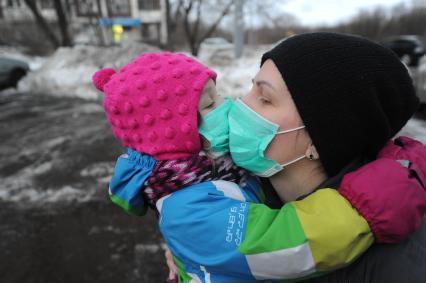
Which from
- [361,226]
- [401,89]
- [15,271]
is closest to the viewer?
[361,226]

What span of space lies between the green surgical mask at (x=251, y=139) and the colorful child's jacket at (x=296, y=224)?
0.62 feet

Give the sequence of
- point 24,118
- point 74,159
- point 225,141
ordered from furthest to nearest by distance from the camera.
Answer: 1. point 24,118
2. point 74,159
3. point 225,141

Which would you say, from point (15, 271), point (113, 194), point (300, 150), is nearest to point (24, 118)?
point (15, 271)

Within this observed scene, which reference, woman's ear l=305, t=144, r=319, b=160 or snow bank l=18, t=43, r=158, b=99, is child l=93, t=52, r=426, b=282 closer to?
woman's ear l=305, t=144, r=319, b=160

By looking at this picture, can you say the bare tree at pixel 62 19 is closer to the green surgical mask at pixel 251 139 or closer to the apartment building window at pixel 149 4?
the green surgical mask at pixel 251 139

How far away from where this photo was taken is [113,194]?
161 cm

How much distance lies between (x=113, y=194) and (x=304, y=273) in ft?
2.87

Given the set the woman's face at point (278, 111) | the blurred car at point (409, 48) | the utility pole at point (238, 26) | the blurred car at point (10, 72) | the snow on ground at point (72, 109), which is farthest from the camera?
the blurred car at point (409, 48)

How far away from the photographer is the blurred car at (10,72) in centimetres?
1241

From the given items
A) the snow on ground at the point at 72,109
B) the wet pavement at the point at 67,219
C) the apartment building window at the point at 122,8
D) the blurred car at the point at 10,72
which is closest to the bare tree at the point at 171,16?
the snow on ground at the point at 72,109

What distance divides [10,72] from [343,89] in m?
13.7

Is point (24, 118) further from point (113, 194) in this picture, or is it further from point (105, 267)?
point (113, 194)

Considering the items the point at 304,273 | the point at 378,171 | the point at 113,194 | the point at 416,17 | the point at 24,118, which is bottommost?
the point at 416,17

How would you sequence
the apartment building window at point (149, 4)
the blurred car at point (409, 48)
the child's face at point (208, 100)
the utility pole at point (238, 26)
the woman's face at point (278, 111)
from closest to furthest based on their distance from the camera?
the woman's face at point (278, 111)
the child's face at point (208, 100)
the utility pole at point (238, 26)
the blurred car at point (409, 48)
the apartment building window at point (149, 4)
